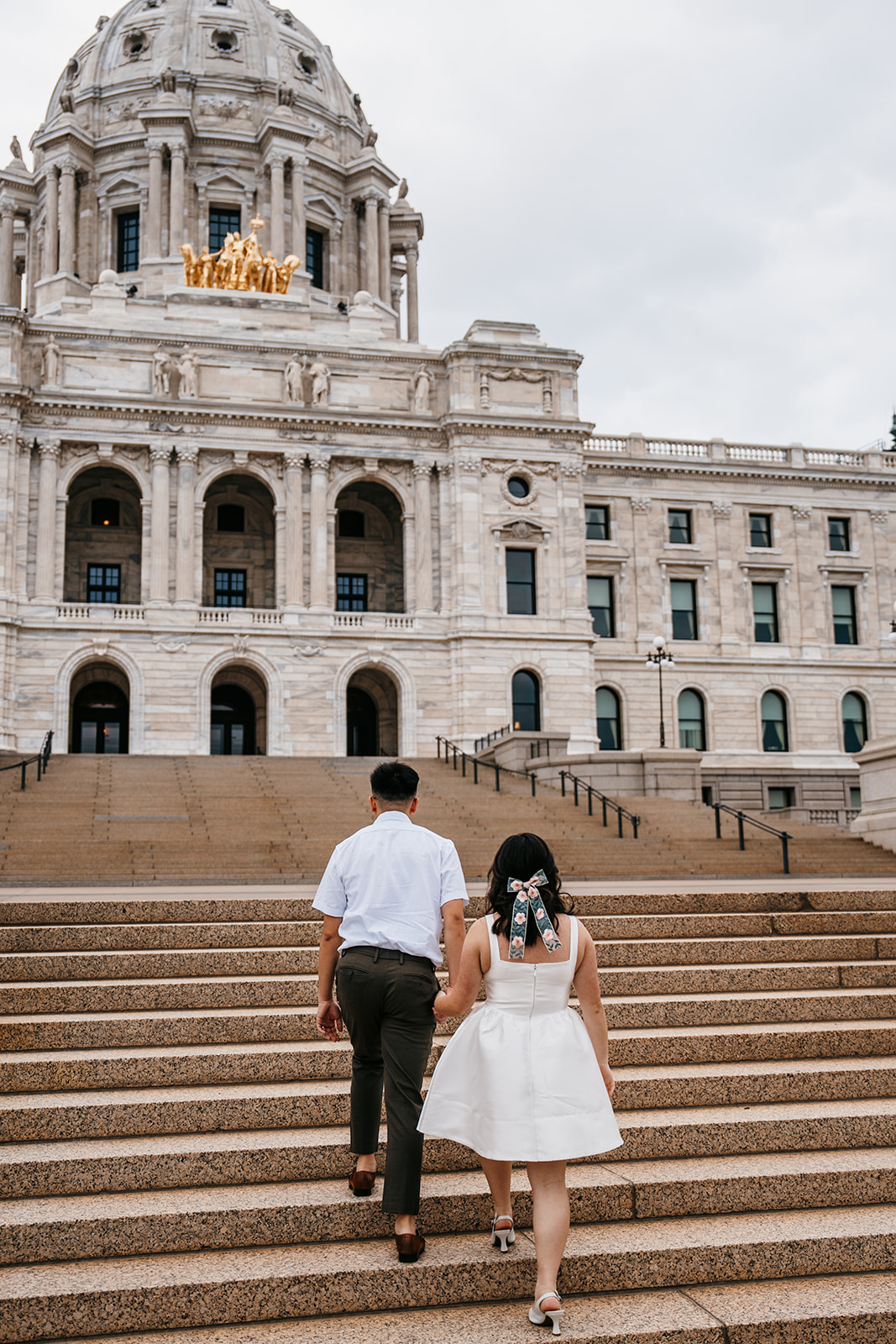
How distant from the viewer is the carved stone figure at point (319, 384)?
41250mm

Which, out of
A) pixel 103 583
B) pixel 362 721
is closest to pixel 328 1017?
pixel 362 721

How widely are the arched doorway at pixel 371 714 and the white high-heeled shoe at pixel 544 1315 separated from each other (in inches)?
1427

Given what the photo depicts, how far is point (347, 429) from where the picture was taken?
136 feet

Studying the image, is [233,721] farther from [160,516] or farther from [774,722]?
[774,722]

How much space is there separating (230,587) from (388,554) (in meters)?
6.01

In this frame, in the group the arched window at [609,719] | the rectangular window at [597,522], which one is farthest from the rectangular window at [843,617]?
the arched window at [609,719]

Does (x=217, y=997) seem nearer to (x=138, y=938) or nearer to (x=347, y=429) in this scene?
(x=138, y=938)

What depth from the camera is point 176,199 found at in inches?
2125

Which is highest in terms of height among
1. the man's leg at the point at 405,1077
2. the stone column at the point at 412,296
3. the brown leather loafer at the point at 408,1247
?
the stone column at the point at 412,296

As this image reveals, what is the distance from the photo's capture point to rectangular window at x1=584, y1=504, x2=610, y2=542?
154 ft

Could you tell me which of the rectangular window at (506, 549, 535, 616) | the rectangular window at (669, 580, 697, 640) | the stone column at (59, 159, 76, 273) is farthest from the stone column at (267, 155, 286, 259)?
the rectangular window at (669, 580, 697, 640)

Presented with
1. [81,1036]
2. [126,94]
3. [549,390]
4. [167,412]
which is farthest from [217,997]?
[126,94]

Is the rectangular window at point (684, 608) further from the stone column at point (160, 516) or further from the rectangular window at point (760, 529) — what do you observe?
the stone column at point (160, 516)

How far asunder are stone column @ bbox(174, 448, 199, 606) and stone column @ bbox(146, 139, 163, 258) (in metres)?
17.5
